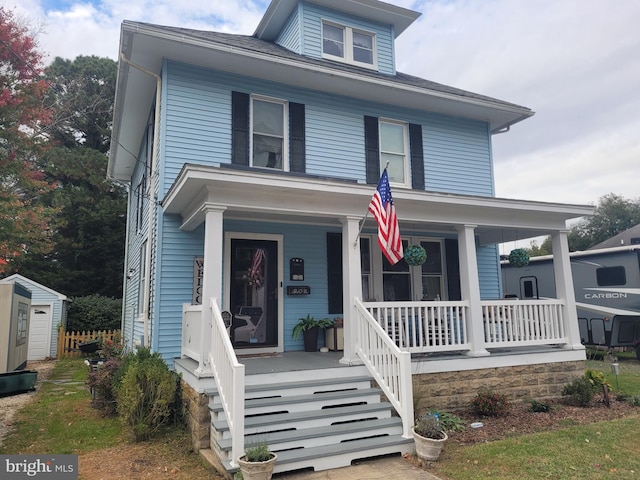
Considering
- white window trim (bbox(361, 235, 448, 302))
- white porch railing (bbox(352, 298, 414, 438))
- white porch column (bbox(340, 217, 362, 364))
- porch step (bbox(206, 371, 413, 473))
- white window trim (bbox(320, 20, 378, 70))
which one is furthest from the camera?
white window trim (bbox(320, 20, 378, 70))

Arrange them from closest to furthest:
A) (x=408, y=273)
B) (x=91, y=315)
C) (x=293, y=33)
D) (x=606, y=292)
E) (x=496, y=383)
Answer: (x=496, y=383)
(x=408, y=273)
(x=293, y=33)
(x=606, y=292)
(x=91, y=315)

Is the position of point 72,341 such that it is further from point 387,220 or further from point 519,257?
point 519,257

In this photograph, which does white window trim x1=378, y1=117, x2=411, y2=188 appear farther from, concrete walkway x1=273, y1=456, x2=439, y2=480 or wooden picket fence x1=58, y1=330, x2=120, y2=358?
wooden picket fence x1=58, y1=330, x2=120, y2=358

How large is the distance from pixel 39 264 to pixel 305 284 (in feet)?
57.5

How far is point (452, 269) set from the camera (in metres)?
9.02

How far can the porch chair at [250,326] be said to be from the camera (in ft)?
24.0

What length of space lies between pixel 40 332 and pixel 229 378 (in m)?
13.6

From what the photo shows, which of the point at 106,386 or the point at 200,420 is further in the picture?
the point at 106,386

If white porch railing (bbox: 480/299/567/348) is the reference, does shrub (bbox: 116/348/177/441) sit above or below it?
below

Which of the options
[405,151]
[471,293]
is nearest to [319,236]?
[405,151]

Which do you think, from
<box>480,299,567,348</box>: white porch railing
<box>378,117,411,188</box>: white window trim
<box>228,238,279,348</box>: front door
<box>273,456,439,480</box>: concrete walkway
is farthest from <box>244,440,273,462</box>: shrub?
<box>378,117,411,188</box>: white window trim

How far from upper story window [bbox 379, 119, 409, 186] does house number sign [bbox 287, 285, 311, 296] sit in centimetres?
284

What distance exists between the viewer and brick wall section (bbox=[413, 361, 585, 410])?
622cm

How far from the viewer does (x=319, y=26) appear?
9.20 m
